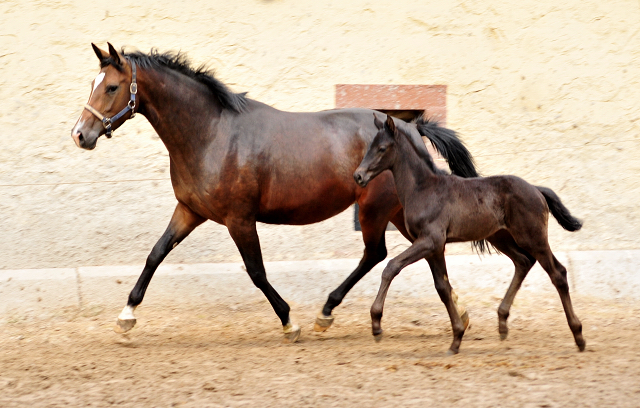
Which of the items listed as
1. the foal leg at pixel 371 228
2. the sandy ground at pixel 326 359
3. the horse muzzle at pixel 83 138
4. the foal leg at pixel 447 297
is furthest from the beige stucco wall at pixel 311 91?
the foal leg at pixel 447 297

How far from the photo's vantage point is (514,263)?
5.02 metres

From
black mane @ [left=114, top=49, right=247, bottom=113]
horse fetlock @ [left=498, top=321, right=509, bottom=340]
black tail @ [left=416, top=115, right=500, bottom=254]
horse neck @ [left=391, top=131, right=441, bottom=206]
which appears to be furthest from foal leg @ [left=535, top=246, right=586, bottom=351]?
black mane @ [left=114, top=49, right=247, bottom=113]

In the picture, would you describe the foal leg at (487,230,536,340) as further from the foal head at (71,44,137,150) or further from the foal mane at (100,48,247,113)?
the foal head at (71,44,137,150)

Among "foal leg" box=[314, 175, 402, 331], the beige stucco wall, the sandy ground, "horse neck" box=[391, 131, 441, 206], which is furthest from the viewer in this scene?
the beige stucco wall

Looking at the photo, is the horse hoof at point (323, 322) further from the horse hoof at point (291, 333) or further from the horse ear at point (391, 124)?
the horse ear at point (391, 124)

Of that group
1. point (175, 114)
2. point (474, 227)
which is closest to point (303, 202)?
point (175, 114)

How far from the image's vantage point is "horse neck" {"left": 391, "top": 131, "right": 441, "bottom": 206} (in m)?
4.63

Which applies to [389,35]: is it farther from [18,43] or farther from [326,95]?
[18,43]

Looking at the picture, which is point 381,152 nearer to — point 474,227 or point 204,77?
point 474,227

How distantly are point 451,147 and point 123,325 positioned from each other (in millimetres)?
2773

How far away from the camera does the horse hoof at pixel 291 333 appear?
5320mm

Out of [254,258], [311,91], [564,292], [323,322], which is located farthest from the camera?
[311,91]

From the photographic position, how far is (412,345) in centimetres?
506

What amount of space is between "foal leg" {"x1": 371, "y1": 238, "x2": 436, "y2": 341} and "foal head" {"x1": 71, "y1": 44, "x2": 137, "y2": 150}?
2130mm
